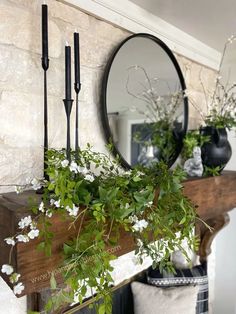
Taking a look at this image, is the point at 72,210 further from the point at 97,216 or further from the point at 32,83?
the point at 32,83

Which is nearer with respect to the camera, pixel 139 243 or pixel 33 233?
pixel 33 233

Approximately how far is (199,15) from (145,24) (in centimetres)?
30

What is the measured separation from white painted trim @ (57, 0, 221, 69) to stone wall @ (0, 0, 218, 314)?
47mm

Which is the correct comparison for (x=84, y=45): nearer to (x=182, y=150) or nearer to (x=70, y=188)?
(x=70, y=188)

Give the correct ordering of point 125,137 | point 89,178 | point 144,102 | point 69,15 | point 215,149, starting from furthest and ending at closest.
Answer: point 215,149
point 144,102
point 125,137
point 69,15
point 89,178

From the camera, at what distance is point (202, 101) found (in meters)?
1.90

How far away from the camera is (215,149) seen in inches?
60.5

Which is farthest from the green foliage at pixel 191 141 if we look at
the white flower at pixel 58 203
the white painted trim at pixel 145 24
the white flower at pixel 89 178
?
the white flower at pixel 58 203

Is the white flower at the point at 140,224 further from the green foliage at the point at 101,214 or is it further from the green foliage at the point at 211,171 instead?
the green foliage at the point at 211,171

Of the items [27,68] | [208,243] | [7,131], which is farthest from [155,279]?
[27,68]

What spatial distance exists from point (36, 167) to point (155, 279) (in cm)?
103

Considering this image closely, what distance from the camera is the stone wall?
3.03 feet

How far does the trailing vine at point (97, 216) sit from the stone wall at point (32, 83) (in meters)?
0.19

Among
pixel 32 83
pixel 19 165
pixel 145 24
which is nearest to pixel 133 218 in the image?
pixel 19 165
